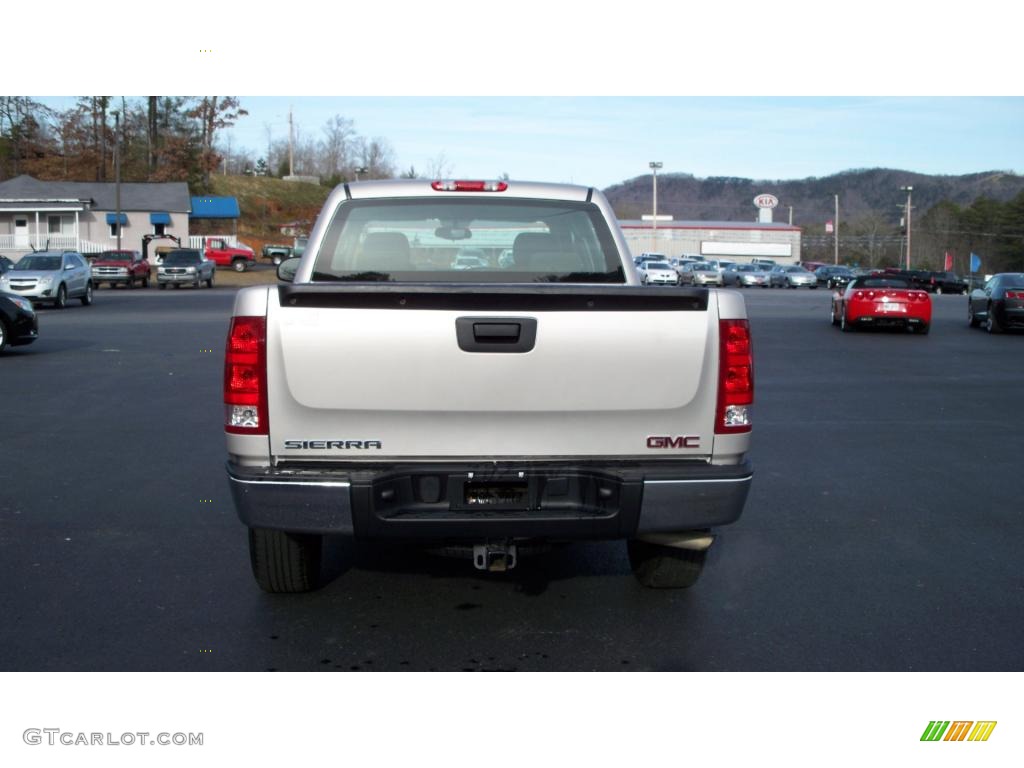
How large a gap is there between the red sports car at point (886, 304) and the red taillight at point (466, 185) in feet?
67.0

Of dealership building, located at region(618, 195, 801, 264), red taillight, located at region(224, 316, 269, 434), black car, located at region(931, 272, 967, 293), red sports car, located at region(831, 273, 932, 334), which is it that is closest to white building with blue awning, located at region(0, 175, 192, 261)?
black car, located at region(931, 272, 967, 293)

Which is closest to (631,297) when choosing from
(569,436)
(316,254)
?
(569,436)

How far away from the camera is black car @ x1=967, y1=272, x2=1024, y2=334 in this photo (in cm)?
2555

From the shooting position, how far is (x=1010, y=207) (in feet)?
352

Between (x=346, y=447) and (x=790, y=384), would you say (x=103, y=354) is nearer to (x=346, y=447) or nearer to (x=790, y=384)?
(x=790, y=384)

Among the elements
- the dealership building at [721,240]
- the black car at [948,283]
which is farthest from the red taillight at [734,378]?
the dealership building at [721,240]

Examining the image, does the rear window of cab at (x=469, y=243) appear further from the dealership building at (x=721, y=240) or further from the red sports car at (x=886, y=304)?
the dealership building at (x=721, y=240)

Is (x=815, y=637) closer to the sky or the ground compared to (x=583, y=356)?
closer to the ground

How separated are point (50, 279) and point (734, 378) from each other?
30.0m

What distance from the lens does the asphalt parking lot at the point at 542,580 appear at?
482 cm

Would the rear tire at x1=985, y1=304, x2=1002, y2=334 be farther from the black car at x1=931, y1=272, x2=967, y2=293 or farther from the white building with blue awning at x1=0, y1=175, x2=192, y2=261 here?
the white building with blue awning at x1=0, y1=175, x2=192, y2=261

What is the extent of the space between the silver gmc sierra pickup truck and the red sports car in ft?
71.1
